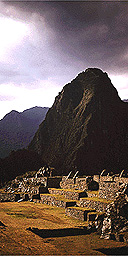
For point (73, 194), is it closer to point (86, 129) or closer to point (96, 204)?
point (96, 204)

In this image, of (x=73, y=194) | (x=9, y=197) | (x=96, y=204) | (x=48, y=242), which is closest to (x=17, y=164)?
(x=9, y=197)

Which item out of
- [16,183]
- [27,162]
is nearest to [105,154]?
[27,162]

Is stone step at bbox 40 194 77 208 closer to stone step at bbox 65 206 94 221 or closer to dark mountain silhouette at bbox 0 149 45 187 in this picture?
stone step at bbox 65 206 94 221

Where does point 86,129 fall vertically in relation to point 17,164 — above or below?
above

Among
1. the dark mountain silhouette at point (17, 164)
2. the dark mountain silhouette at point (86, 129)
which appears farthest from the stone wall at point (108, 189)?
the dark mountain silhouette at point (86, 129)

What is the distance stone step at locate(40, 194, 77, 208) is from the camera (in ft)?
57.8

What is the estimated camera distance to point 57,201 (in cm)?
1917

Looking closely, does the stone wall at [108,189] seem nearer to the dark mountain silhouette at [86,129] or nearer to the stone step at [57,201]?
the stone step at [57,201]

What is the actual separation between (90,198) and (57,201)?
3.44 metres

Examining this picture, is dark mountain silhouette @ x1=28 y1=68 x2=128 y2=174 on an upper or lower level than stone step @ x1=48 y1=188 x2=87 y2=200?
upper

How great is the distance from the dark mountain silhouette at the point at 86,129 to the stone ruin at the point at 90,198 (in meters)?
40.6

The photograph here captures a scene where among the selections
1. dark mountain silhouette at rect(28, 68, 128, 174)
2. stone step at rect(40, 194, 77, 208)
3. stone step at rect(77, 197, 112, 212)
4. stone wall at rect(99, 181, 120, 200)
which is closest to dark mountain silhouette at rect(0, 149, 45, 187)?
dark mountain silhouette at rect(28, 68, 128, 174)

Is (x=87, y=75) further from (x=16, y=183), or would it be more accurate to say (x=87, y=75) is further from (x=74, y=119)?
(x=16, y=183)

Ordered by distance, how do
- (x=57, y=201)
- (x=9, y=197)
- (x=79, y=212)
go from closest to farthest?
(x=79, y=212), (x=57, y=201), (x=9, y=197)
